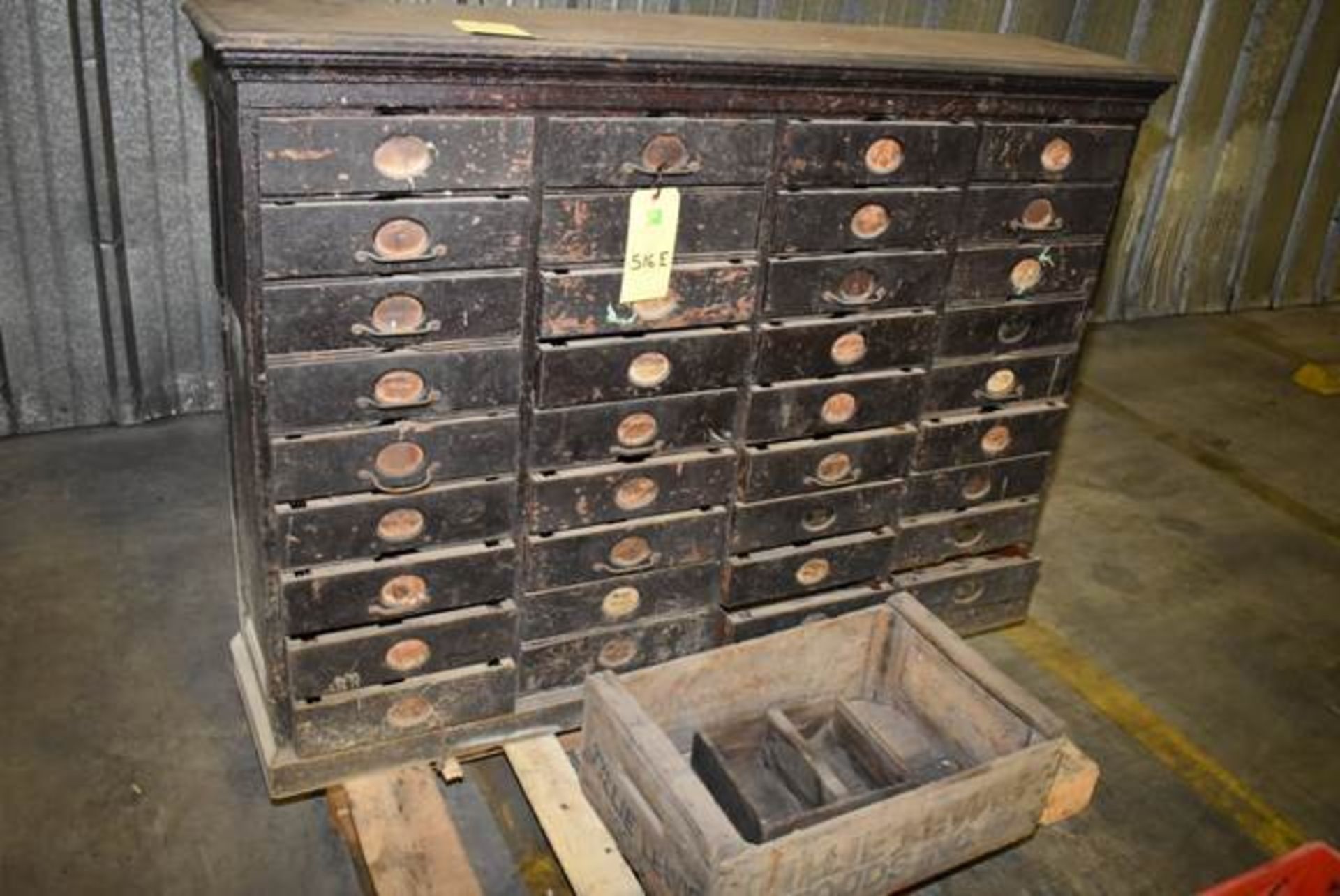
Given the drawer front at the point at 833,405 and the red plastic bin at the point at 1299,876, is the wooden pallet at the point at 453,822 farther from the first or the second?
the drawer front at the point at 833,405

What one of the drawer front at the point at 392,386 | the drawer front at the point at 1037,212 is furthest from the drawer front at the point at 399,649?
the drawer front at the point at 1037,212

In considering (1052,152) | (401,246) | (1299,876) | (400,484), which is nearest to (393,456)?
(400,484)

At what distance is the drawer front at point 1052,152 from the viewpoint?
9.28 ft

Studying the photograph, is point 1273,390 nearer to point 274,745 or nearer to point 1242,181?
point 1242,181

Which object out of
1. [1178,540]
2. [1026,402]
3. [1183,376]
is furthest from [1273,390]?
[1026,402]

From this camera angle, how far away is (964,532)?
338 cm

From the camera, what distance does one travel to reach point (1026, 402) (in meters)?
3.30

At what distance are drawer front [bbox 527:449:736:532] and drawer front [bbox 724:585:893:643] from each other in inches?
13.7

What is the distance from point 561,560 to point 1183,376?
14.1 ft

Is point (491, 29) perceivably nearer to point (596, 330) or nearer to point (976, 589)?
point (596, 330)

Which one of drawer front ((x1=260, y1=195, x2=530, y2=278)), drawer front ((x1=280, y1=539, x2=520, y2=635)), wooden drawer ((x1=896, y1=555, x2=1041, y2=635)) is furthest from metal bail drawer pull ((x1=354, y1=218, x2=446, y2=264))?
wooden drawer ((x1=896, y1=555, x2=1041, y2=635))

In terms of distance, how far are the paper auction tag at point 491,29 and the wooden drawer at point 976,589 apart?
6.00 feet

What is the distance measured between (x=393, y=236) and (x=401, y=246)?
0.09ft

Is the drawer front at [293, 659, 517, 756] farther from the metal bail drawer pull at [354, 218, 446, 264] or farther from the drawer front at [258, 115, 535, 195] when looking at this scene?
the drawer front at [258, 115, 535, 195]
